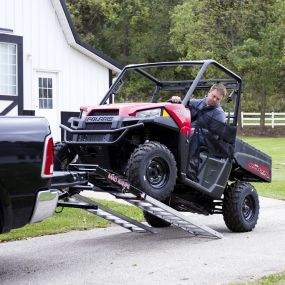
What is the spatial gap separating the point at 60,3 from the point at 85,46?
1.34m

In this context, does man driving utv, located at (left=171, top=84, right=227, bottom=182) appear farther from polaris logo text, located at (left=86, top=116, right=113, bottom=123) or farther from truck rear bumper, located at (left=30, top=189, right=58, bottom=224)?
truck rear bumper, located at (left=30, top=189, right=58, bottom=224)

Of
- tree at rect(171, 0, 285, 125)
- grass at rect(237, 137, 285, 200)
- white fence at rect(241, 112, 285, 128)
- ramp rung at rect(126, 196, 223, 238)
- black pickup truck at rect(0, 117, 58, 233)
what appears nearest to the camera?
black pickup truck at rect(0, 117, 58, 233)

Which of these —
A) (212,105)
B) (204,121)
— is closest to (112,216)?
(204,121)

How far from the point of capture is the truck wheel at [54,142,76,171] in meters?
8.45

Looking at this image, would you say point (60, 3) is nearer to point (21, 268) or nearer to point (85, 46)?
point (85, 46)

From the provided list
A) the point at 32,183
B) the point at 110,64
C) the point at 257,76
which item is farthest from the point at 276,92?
the point at 32,183

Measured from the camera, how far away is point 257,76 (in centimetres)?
4062

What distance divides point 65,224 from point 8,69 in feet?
25.8

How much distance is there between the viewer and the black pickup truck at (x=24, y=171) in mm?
6023

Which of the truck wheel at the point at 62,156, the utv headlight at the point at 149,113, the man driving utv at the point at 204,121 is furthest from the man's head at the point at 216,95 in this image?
the truck wheel at the point at 62,156

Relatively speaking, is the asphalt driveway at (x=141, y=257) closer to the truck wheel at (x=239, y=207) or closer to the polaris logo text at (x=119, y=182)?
the truck wheel at (x=239, y=207)

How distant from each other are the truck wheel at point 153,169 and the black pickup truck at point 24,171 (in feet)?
4.80

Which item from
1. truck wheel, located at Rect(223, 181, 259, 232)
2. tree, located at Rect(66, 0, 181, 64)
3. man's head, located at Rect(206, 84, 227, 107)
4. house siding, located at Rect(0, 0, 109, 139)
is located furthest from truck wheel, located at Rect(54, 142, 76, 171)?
tree, located at Rect(66, 0, 181, 64)

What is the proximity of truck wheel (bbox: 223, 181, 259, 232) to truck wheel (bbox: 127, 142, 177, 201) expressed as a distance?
1.49m
